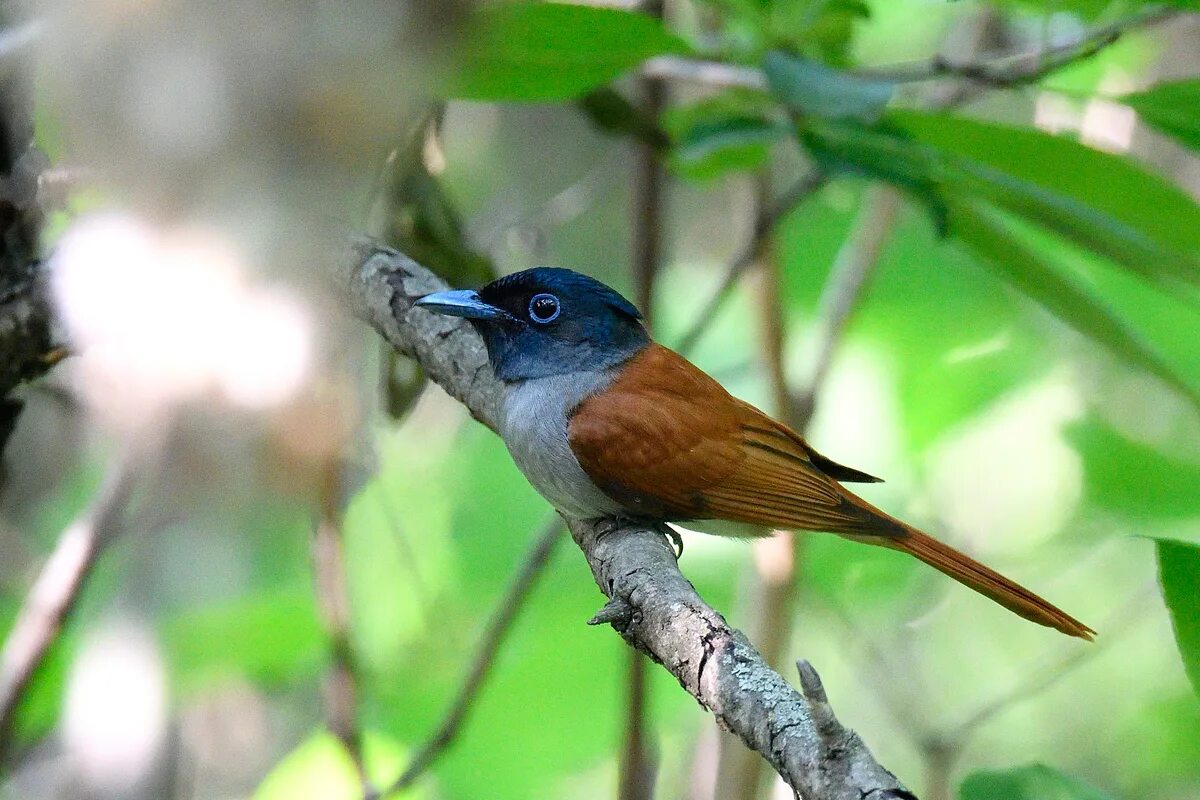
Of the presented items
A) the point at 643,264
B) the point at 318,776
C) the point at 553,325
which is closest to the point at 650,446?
the point at 553,325

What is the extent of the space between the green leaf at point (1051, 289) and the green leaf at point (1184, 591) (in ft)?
4.02

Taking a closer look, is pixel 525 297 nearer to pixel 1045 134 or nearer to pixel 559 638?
pixel 559 638

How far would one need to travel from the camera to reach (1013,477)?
493 cm

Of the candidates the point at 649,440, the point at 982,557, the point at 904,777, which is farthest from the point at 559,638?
the point at 904,777

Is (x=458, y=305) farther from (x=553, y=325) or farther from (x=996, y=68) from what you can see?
(x=996, y=68)

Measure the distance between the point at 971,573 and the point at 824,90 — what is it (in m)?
1.26

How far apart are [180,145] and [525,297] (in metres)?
2.46

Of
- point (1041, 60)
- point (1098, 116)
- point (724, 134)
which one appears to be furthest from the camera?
point (1098, 116)

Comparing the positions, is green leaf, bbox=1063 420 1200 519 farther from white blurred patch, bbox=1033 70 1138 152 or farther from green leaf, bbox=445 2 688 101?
green leaf, bbox=445 2 688 101

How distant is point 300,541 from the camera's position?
15.9 ft

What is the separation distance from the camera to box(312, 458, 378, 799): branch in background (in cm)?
321

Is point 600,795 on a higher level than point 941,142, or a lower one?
lower

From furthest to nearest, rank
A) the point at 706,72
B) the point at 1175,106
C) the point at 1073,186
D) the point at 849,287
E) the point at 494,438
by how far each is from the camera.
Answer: the point at 494,438 → the point at 849,287 → the point at 706,72 → the point at 1073,186 → the point at 1175,106

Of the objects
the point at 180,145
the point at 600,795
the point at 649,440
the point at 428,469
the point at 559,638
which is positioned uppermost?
the point at 180,145
